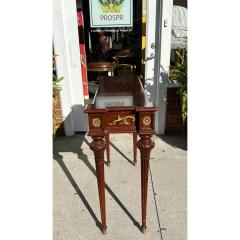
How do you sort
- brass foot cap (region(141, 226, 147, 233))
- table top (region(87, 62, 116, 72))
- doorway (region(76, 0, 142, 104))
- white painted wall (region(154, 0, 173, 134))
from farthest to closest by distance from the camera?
A: table top (region(87, 62, 116, 72))
doorway (region(76, 0, 142, 104))
white painted wall (region(154, 0, 173, 134))
brass foot cap (region(141, 226, 147, 233))

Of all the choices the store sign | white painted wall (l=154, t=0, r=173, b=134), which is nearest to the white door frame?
white painted wall (l=154, t=0, r=173, b=134)

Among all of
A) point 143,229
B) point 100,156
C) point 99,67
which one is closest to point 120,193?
point 143,229

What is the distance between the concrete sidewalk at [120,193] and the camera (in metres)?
1.79

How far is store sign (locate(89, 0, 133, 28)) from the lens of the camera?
2.72 metres

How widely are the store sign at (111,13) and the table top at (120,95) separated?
0.97m

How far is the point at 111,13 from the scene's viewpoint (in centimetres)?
275

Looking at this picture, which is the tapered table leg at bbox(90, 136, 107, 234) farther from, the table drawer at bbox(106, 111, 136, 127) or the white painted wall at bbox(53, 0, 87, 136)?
the white painted wall at bbox(53, 0, 87, 136)

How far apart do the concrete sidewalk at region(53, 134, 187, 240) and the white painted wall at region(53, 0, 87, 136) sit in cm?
35

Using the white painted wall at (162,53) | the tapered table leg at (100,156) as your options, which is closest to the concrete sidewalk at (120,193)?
the tapered table leg at (100,156)

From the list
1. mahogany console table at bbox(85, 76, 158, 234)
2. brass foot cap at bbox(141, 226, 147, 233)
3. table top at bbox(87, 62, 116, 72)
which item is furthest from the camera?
table top at bbox(87, 62, 116, 72)

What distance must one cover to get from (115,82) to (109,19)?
3.62 feet

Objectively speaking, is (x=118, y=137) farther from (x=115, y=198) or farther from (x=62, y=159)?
(x=115, y=198)

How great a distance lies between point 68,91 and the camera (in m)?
2.99

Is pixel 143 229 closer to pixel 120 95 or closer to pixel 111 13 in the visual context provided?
pixel 120 95
